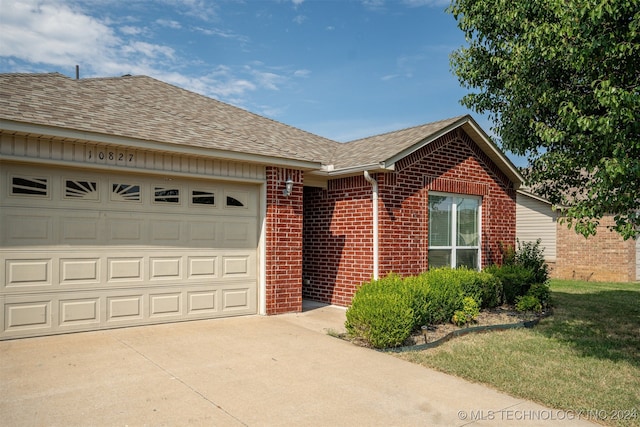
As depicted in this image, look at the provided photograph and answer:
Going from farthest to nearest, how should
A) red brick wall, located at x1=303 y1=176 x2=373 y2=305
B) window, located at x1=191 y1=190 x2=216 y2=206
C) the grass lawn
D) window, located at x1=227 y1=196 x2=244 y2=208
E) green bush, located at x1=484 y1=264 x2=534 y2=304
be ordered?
green bush, located at x1=484 y1=264 x2=534 y2=304, red brick wall, located at x1=303 y1=176 x2=373 y2=305, window, located at x1=227 y1=196 x2=244 y2=208, window, located at x1=191 y1=190 x2=216 y2=206, the grass lawn

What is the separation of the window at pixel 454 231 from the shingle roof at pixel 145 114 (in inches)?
124

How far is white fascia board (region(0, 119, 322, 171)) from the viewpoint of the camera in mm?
6613

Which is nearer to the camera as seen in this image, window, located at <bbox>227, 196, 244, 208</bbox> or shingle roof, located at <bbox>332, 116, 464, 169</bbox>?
window, located at <bbox>227, 196, 244, 208</bbox>

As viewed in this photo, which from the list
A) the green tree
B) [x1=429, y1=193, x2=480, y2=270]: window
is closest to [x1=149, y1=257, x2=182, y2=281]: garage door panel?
[x1=429, y1=193, x2=480, y2=270]: window

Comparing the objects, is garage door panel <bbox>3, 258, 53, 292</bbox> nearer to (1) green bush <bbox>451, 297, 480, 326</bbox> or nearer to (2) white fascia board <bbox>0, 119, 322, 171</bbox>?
(2) white fascia board <bbox>0, 119, 322, 171</bbox>

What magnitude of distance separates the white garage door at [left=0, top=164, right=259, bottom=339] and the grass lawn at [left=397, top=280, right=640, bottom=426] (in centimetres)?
401

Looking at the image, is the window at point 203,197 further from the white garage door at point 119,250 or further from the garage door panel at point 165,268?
the garage door panel at point 165,268

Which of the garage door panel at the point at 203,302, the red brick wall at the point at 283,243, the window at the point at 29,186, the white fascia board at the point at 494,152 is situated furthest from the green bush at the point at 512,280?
the window at the point at 29,186

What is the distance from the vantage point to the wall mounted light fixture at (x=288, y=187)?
9539 mm

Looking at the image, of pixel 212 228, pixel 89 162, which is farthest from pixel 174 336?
pixel 89 162

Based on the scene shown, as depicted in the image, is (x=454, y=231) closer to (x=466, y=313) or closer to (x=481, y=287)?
(x=481, y=287)

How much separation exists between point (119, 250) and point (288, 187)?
339 centimetres

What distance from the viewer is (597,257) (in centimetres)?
1988

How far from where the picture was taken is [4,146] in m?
6.73
